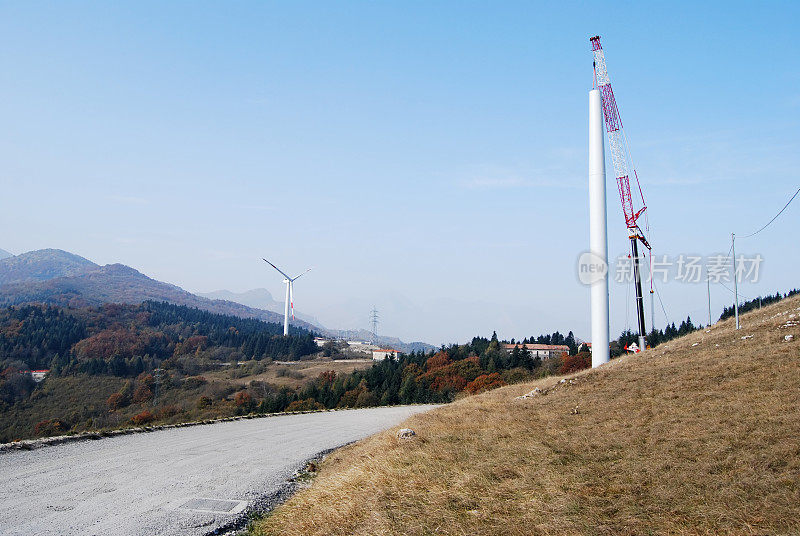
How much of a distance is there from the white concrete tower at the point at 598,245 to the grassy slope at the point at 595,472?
27.1m

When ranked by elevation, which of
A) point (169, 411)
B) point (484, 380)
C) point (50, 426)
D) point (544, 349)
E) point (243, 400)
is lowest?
point (50, 426)

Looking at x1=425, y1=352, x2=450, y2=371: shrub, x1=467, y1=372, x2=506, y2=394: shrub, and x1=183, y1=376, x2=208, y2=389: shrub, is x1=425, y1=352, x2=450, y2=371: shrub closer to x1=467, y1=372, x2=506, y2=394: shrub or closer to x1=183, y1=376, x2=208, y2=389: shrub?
x1=467, y1=372, x2=506, y2=394: shrub

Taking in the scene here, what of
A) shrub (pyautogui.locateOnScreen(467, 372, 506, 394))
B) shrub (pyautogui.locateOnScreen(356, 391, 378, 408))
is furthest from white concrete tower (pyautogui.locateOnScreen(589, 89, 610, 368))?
shrub (pyautogui.locateOnScreen(356, 391, 378, 408))

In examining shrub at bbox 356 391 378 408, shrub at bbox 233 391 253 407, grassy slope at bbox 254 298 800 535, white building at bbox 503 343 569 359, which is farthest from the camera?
white building at bbox 503 343 569 359

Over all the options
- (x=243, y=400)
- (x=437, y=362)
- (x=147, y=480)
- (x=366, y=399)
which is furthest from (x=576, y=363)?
(x=147, y=480)

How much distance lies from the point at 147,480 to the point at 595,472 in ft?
39.6

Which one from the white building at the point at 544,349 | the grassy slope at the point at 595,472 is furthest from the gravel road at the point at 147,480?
the white building at the point at 544,349

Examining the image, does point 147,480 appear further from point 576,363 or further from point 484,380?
point 576,363

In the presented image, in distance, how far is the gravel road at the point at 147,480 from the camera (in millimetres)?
11680

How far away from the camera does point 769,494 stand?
976 centimetres

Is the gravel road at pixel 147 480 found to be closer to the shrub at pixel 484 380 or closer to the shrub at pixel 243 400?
the shrub at pixel 484 380

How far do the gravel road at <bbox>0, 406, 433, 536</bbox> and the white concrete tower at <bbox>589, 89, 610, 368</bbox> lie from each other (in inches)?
1201

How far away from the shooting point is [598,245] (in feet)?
158

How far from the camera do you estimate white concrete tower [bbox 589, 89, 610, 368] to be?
158 feet
